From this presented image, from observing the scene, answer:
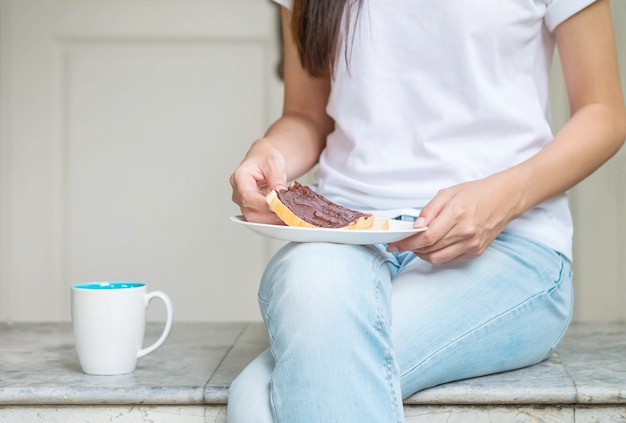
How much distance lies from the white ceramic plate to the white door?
4.38 ft

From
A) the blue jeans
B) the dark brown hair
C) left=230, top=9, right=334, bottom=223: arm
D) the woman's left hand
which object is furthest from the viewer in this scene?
the dark brown hair

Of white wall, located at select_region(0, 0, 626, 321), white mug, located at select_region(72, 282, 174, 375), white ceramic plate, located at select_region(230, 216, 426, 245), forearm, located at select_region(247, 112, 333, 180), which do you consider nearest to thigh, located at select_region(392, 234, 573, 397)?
white ceramic plate, located at select_region(230, 216, 426, 245)

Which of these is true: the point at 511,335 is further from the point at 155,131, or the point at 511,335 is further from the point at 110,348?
the point at 155,131

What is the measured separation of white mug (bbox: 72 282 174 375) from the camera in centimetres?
114

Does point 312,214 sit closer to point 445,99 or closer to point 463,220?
point 463,220

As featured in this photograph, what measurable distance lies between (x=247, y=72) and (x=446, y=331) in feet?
4.70

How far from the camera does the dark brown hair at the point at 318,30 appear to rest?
1190 millimetres

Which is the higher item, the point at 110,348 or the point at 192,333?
the point at 110,348

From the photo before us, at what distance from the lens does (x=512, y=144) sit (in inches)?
44.3

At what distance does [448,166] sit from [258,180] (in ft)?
0.84

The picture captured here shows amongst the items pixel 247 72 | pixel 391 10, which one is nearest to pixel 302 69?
pixel 391 10

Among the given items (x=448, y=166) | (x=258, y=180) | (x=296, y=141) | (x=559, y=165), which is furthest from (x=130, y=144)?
(x=559, y=165)

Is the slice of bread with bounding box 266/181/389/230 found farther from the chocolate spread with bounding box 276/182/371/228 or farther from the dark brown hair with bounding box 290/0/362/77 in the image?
the dark brown hair with bounding box 290/0/362/77

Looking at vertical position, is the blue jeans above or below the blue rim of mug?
above
